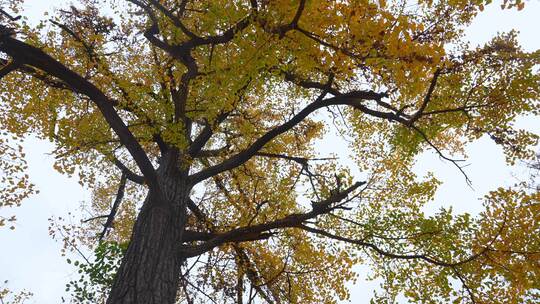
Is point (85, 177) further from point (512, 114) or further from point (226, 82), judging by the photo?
point (512, 114)

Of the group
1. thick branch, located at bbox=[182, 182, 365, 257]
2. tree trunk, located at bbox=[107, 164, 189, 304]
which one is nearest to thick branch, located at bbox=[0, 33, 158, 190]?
tree trunk, located at bbox=[107, 164, 189, 304]

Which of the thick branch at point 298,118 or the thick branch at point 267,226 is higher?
the thick branch at point 298,118

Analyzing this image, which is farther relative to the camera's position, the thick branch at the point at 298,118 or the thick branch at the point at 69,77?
the thick branch at the point at 298,118

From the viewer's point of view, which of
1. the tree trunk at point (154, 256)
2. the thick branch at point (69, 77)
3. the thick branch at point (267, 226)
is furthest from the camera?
the thick branch at point (267, 226)

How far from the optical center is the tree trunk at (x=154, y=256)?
13.9 ft

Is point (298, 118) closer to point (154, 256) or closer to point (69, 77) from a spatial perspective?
point (154, 256)

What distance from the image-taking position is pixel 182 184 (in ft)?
20.0

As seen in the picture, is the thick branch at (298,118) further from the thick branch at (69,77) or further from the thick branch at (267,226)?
the thick branch at (69,77)

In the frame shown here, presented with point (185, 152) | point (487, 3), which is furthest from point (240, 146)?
point (487, 3)

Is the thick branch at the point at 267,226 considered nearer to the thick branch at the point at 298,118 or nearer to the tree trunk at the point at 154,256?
the tree trunk at the point at 154,256

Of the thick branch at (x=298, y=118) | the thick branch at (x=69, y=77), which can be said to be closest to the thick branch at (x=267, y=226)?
the thick branch at (x=298, y=118)

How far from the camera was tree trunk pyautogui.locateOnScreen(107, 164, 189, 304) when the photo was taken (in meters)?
4.25

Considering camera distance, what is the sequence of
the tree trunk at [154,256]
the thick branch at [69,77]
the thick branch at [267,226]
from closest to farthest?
the thick branch at [69,77], the tree trunk at [154,256], the thick branch at [267,226]

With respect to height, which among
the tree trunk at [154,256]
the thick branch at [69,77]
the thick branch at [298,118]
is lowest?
the tree trunk at [154,256]
